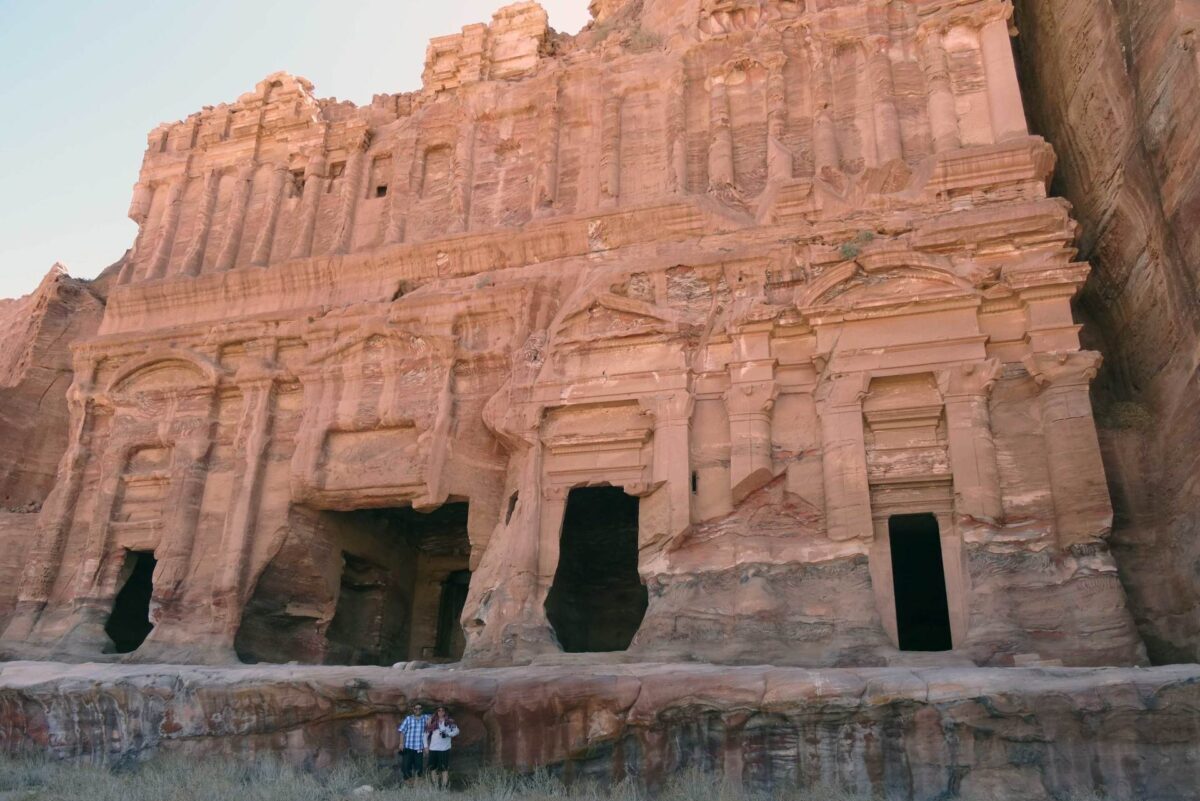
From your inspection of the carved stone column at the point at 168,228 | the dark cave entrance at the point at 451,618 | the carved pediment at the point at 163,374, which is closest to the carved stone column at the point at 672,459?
the dark cave entrance at the point at 451,618

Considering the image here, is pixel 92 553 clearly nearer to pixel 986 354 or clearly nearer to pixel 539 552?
pixel 539 552

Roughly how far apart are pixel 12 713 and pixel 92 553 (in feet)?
15.5

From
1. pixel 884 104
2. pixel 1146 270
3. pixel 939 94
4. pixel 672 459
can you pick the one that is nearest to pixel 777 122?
pixel 884 104

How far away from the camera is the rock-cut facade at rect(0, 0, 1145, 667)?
35.8 ft

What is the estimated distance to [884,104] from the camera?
1393cm

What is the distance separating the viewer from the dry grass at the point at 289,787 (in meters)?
7.62

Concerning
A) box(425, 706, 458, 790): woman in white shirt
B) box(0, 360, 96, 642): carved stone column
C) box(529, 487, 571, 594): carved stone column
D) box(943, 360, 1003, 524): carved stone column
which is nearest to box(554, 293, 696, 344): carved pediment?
box(529, 487, 571, 594): carved stone column

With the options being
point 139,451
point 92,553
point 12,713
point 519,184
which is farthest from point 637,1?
point 12,713

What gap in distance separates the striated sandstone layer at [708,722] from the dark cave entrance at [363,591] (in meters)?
3.73

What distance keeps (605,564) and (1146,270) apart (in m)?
9.38

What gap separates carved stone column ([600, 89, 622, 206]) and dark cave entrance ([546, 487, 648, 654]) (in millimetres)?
4724

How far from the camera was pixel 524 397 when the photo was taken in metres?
13.1

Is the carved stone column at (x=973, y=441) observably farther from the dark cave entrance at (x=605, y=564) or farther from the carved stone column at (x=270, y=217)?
the carved stone column at (x=270, y=217)

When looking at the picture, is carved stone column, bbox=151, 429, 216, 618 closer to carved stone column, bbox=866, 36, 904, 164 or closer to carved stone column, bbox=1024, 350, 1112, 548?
carved stone column, bbox=866, 36, 904, 164
